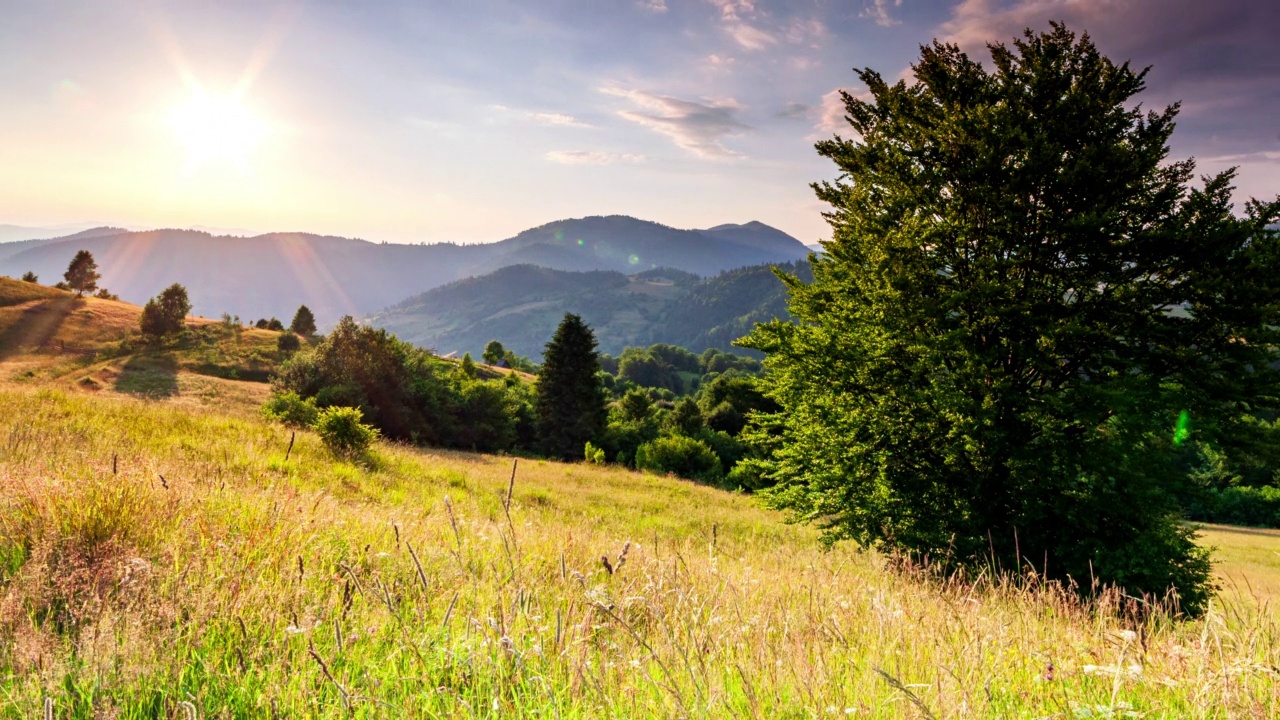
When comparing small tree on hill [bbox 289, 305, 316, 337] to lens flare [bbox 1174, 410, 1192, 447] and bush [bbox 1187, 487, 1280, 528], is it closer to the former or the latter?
lens flare [bbox 1174, 410, 1192, 447]

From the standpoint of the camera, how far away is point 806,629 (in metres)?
4.11

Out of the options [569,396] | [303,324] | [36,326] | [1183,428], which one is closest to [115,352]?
[36,326]

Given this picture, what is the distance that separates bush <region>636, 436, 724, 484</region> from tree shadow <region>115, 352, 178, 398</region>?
1395 inches

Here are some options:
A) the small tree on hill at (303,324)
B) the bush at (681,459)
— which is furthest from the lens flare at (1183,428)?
the small tree on hill at (303,324)

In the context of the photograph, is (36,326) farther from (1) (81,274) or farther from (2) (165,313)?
(1) (81,274)

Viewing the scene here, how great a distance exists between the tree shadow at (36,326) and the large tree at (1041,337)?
8178cm

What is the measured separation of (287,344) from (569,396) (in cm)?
4509

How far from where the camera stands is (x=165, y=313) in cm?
7088

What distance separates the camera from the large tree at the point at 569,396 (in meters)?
52.7

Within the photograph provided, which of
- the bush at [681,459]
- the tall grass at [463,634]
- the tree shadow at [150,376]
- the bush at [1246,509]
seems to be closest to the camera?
the tall grass at [463,634]

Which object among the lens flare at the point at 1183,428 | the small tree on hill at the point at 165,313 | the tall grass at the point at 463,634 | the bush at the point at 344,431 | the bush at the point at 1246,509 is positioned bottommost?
the bush at the point at 1246,509

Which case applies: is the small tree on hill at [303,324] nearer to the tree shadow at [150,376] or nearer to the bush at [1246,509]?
the tree shadow at [150,376]

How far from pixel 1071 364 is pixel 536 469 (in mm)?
22896

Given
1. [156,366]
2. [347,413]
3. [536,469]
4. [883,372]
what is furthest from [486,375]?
[883,372]
